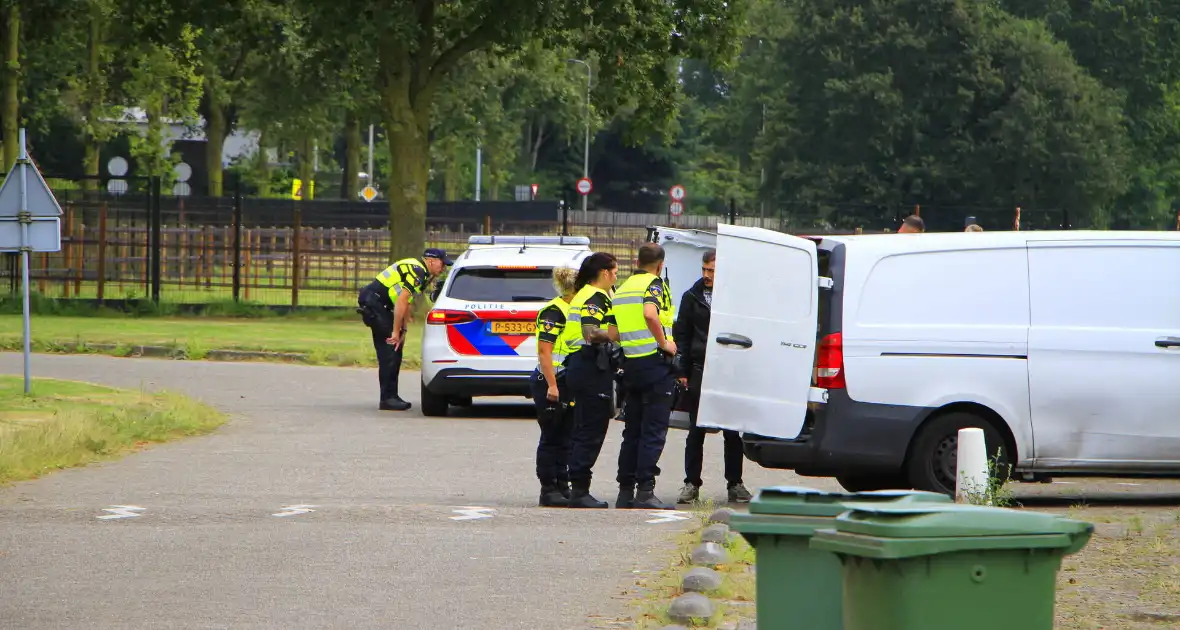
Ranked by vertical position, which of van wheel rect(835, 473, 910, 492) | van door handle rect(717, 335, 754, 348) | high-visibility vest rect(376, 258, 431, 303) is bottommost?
van wheel rect(835, 473, 910, 492)

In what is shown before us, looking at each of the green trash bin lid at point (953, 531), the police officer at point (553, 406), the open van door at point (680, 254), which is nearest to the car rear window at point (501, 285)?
the open van door at point (680, 254)

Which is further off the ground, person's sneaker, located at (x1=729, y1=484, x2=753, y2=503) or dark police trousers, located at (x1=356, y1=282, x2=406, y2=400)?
dark police trousers, located at (x1=356, y1=282, x2=406, y2=400)

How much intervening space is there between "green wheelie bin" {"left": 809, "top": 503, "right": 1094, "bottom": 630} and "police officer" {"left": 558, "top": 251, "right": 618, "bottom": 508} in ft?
19.9

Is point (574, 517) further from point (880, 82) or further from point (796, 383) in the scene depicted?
point (880, 82)

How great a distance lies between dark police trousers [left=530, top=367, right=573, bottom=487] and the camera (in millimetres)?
11344

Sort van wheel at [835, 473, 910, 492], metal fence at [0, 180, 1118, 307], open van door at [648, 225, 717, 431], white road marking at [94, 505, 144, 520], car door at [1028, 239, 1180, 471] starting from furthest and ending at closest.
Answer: metal fence at [0, 180, 1118, 307] < open van door at [648, 225, 717, 431] < van wheel at [835, 473, 910, 492] < car door at [1028, 239, 1180, 471] < white road marking at [94, 505, 144, 520]

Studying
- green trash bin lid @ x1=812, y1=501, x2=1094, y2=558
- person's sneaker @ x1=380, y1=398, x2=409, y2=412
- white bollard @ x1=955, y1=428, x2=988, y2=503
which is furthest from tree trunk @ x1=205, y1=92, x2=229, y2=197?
green trash bin lid @ x1=812, y1=501, x2=1094, y2=558

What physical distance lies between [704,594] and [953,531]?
9.56 ft

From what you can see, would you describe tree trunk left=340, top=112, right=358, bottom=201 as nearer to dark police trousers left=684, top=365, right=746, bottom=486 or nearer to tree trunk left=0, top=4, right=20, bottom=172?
tree trunk left=0, top=4, right=20, bottom=172

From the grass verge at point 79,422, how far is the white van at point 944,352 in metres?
4.86

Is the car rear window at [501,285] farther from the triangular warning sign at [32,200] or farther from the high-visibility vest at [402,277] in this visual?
the triangular warning sign at [32,200]

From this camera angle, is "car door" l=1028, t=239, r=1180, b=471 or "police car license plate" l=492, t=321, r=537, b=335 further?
"police car license plate" l=492, t=321, r=537, b=335

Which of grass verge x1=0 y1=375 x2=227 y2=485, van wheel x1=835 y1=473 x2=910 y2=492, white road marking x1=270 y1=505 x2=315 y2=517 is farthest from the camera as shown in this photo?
grass verge x1=0 y1=375 x2=227 y2=485

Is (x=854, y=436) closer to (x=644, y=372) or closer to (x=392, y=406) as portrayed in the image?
(x=644, y=372)
